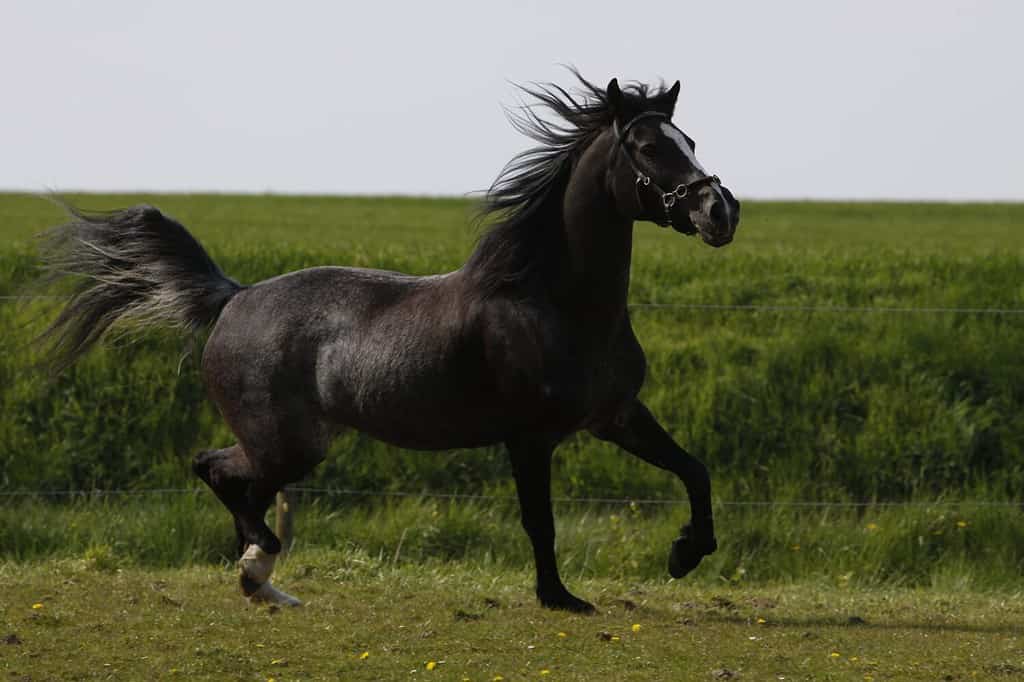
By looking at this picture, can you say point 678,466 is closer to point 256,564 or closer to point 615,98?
point 615,98

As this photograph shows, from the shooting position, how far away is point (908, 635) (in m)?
6.82

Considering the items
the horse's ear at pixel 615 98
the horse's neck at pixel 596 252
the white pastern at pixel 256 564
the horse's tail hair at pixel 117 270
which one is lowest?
the white pastern at pixel 256 564

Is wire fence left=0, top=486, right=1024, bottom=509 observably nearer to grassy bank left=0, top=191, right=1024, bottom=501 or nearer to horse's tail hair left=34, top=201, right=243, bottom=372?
grassy bank left=0, top=191, right=1024, bottom=501

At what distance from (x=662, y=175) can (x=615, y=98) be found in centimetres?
44

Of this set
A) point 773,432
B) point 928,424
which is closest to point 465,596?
point 773,432

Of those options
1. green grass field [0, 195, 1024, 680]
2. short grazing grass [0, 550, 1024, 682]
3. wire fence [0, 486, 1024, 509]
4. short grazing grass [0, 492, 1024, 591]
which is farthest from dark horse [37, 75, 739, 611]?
wire fence [0, 486, 1024, 509]

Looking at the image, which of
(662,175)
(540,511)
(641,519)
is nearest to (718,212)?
(662,175)

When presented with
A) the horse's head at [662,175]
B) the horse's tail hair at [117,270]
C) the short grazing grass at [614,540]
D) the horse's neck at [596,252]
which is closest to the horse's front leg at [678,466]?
the horse's neck at [596,252]

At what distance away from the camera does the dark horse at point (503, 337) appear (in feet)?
22.1

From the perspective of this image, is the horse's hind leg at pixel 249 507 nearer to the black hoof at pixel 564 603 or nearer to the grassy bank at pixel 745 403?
the black hoof at pixel 564 603

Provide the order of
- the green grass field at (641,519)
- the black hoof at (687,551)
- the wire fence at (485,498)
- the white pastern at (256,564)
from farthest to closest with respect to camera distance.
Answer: the wire fence at (485,498), the white pastern at (256,564), the black hoof at (687,551), the green grass field at (641,519)

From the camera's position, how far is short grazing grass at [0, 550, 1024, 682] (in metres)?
6.01

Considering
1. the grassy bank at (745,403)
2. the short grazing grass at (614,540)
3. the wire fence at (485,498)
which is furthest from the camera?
the grassy bank at (745,403)

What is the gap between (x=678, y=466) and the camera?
23.1 ft
